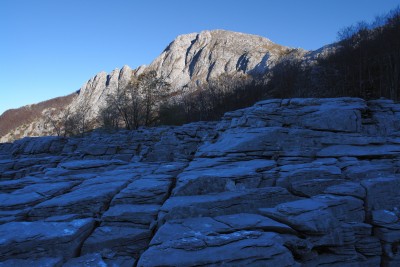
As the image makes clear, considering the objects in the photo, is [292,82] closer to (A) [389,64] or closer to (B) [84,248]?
(A) [389,64]

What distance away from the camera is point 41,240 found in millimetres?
6816

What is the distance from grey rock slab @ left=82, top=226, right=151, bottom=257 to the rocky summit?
3 cm

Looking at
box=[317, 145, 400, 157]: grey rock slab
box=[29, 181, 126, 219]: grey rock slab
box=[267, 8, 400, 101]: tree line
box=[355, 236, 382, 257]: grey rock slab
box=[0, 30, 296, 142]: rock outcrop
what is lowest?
box=[355, 236, 382, 257]: grey rock slab

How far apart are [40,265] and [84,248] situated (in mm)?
1017

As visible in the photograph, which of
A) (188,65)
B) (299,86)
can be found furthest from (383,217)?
(188,65)

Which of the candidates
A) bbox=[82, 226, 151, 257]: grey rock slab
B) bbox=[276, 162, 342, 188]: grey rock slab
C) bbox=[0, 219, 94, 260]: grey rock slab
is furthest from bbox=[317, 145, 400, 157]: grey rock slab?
bbox=[0, 219, 94, 260]: grey rock slab

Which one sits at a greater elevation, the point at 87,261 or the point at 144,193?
the point at 144,193

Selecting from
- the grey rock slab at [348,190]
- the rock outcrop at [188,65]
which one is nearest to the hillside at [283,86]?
the grey rock slab at [348,190]

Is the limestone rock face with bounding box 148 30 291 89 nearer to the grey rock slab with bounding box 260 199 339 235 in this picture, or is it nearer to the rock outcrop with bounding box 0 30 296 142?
the rock outcrop with bounding box 0 30 296 142

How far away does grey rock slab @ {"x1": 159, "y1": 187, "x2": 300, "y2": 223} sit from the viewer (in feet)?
26.0

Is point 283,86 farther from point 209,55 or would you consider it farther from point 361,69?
point 209,55

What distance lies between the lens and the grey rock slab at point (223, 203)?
7.92 metres

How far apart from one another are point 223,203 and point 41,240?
4945 mm

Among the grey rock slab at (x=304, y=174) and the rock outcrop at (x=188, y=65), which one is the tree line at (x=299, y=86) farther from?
the rock outcrop at (x=188, y=65)
